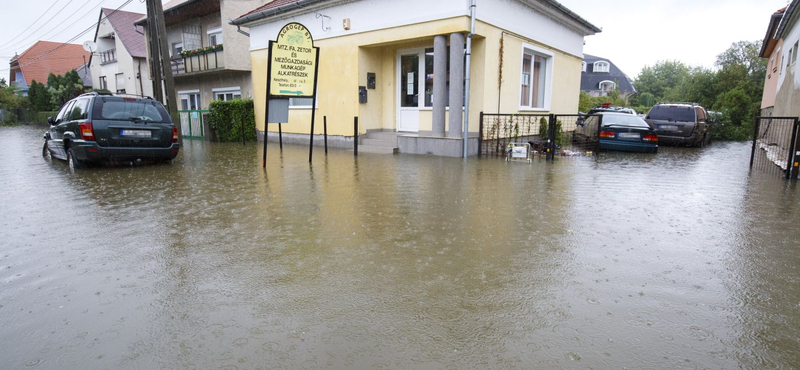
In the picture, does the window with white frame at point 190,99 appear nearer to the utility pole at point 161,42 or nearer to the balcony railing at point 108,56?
the utility pole at point 161,42

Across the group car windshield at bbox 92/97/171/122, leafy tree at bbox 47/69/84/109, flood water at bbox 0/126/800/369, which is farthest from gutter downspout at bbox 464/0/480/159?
leafy tree at bbox 47/69/84/109

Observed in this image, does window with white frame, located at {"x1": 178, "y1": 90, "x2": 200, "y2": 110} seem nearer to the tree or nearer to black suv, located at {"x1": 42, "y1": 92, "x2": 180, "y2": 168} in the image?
black suv, located at {"x1": 42, "y1": 92, "x2": 180, "y2": 168}

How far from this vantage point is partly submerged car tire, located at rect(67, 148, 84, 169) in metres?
9.14

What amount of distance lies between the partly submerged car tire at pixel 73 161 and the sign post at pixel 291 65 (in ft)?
12.5

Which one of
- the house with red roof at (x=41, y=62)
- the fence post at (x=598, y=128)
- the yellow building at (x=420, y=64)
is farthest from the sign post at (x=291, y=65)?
the house with red roof at (x=41, y=62)

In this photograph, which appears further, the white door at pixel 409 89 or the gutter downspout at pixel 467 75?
the white door at pixel 409 89

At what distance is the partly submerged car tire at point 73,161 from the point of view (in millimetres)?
9141

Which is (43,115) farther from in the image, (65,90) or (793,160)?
(793,160)

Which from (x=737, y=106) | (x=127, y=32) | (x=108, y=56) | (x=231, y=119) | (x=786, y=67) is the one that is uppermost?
(x=127, y=32)

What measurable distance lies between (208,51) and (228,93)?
2322 millimetres

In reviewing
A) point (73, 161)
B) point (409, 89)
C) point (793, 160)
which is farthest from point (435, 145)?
point (73, 161)

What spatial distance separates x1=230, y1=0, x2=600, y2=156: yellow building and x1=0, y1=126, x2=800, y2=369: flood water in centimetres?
552

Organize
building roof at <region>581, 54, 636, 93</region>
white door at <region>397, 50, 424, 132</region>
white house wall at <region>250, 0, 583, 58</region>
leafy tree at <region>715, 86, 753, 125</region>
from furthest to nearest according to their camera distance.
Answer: building roof at <region>581, 54, 636, 93</region>, leafy tree at <region>715, 86, 753, 125</region>, white door at <region>397, 50, 424, 132</region>, white house wall at <region>250, 0, 583, 58</region>

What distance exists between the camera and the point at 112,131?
888 centimetres
